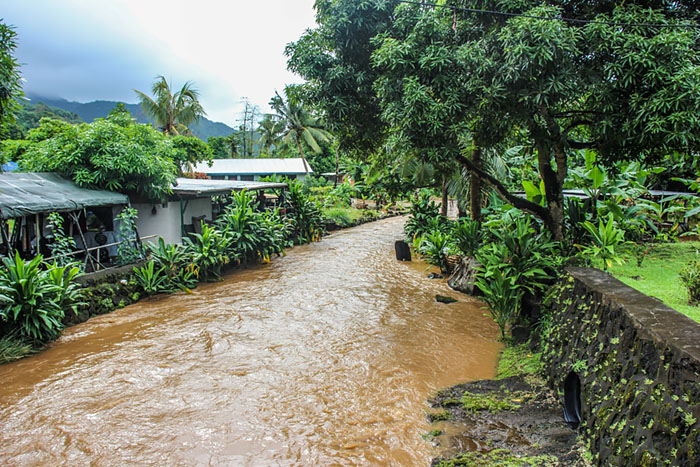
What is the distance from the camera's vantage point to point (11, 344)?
650 cm

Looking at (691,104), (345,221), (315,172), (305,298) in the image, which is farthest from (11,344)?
(315,172)

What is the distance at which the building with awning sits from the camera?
765 cm

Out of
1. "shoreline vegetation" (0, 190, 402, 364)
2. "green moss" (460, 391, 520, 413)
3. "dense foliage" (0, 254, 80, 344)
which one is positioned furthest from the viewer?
"shoreline vegetation" (0, 190, 402, 364)

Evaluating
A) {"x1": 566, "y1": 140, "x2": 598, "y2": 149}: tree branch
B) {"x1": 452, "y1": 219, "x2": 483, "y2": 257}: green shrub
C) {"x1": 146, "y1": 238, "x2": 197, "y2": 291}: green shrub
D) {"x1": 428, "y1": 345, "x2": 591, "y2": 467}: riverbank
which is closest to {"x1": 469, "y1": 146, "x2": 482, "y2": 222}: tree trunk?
{"x1": 452, "y1": 219, "x2": 483, "y2": 257}: green shrub

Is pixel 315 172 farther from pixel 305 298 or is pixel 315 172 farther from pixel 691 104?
pixel 691 104

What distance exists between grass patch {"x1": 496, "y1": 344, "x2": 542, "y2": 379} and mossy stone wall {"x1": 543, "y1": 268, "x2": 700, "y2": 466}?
2.89 ft

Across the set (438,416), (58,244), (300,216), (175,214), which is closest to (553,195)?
(438,416)

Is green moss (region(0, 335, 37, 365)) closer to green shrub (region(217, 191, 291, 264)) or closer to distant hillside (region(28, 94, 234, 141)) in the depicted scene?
green shrub (region(217, 191, 291, 264))

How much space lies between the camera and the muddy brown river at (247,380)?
4.46 metres

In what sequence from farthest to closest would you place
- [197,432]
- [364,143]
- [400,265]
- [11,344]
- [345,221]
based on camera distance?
[345,221] < [400,265] < [364,143] < [11,344] < [197,432]

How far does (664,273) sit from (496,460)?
148 inches

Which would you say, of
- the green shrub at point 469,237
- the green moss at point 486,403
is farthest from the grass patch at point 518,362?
the green shrub at point 469,237

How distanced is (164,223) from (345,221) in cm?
1139

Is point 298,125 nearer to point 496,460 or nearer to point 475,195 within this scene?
point 475,195
